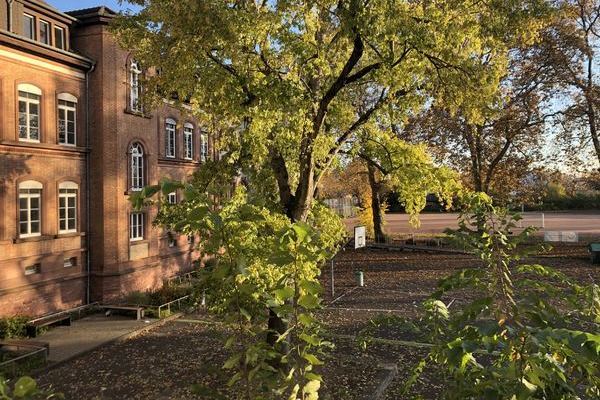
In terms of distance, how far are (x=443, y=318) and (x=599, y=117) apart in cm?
3009

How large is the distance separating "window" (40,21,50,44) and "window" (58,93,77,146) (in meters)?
2.09

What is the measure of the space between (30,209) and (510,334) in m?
18.5

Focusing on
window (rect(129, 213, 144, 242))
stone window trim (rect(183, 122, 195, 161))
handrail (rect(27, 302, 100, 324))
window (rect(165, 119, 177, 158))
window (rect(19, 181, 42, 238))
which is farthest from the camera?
stone window trim (rect(183, 122, 195, 161))

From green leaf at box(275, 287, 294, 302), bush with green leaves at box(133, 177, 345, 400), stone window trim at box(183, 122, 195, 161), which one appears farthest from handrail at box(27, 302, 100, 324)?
green leaf at box(275, 287, 294, 302)

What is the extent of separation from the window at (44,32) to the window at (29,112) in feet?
7.06

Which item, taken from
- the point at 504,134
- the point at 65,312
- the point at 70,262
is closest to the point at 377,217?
the point at 504,134

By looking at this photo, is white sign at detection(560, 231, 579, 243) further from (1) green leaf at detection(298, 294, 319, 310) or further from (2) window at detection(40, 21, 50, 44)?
(1) green leaf at detection(298, 294, 319, 310)

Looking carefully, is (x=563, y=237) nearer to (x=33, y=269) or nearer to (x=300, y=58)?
(x=300, y=58)

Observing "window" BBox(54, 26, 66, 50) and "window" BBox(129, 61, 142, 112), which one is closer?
"window" BBox(54, 26, 66, 50)

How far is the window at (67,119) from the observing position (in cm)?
1827

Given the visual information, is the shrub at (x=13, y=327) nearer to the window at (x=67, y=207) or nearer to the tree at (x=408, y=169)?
the window at (x=67, y=207)

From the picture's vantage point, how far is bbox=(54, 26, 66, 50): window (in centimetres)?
1842

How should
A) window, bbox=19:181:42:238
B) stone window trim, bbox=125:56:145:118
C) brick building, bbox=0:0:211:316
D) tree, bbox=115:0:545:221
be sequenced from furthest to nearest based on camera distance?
stone window trim, bbox=125:56:145:118
window, bbox=19:181:42:238
brick building, bbox=0:0:211:316
tree, bbox=115:0:545:221

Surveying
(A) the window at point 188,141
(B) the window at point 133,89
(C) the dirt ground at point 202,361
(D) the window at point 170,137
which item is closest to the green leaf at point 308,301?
(C) the dirt ground at point 202,361
